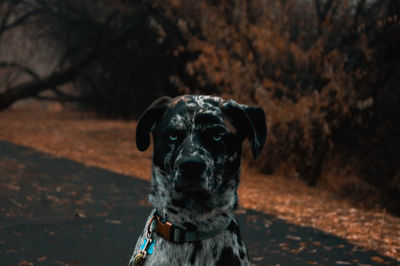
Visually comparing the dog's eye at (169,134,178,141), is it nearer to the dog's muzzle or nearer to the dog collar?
the dog's muzzle

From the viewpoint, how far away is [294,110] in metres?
10.4

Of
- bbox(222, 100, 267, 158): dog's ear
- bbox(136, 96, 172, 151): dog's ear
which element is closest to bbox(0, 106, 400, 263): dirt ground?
bbox(222, 100, 267, 158): dog's ear

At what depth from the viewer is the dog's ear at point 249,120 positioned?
361cm

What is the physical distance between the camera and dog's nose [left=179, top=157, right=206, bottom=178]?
10.7 ft

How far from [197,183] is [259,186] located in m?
7.66

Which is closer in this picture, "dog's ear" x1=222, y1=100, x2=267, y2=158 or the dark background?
"dog's ear" x1=222, y1=100, x2=267, y2=158

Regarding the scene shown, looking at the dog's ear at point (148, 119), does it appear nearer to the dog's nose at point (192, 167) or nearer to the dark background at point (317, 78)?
the dog's nose at point (192, 167)

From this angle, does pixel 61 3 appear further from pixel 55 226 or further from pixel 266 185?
pixel 55 226

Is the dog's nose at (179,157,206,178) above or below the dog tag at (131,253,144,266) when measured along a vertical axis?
above

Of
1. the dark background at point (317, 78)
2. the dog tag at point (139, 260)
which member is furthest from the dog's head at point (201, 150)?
the dark background at point (317, 78)

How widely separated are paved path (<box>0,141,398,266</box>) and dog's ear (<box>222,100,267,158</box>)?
2.51 m

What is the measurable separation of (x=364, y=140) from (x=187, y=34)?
15.5 feet

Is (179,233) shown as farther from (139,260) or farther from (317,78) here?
(317,78)

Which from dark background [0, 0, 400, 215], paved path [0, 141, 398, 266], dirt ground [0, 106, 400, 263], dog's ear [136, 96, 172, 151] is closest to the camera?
dog's ear [136, 96, 172, 151]
